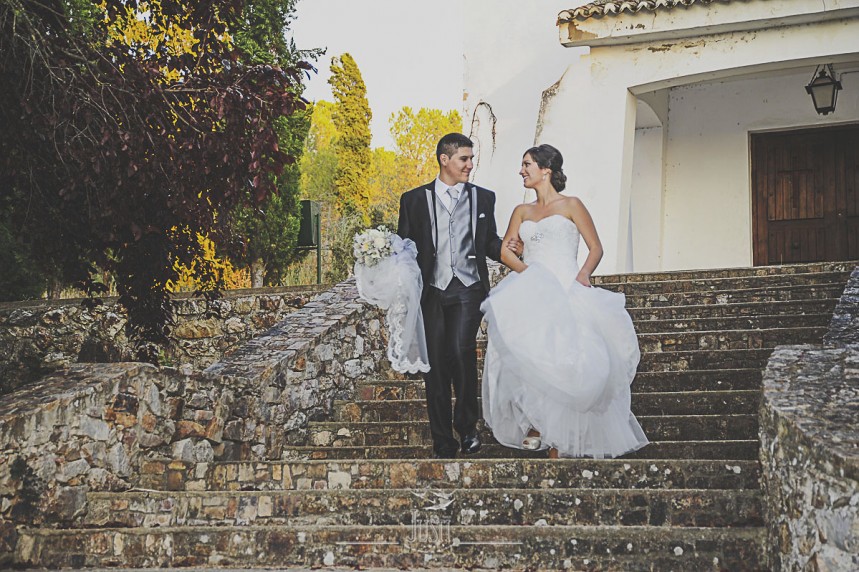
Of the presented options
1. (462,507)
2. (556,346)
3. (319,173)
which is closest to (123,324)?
(556,346)

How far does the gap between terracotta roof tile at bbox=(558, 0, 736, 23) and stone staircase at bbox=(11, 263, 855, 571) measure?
18.5 feet

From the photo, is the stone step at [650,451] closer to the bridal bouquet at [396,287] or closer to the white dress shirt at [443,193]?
the bridal bouquet at [396,287]

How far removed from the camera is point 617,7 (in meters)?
12.1

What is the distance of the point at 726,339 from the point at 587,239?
271 cm

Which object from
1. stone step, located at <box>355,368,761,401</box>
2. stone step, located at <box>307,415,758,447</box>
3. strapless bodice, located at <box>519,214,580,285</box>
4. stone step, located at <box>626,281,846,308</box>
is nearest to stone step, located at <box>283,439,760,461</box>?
stone step, located at <box>307,415,758,447</box>


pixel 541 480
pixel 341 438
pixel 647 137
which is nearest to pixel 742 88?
pixel 647 137

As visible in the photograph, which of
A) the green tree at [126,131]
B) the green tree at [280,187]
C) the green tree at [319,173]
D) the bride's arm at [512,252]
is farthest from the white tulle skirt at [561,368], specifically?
the green tree at [319,173]

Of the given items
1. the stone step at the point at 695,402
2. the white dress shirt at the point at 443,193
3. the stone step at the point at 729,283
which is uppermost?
the white dress shirt at the point at 443,193

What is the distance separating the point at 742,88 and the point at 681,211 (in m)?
1.90

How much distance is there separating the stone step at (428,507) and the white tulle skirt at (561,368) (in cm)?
61

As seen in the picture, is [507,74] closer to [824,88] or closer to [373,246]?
[824,88]

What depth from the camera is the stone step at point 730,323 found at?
8625 millimetres

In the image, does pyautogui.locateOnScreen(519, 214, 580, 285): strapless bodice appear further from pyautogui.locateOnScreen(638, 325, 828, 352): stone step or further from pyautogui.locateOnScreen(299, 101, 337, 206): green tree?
pyautogui.locateOnScreen(299, 101, 337, 206): green tree

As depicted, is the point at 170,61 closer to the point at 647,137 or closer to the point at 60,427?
the point at 60,427
